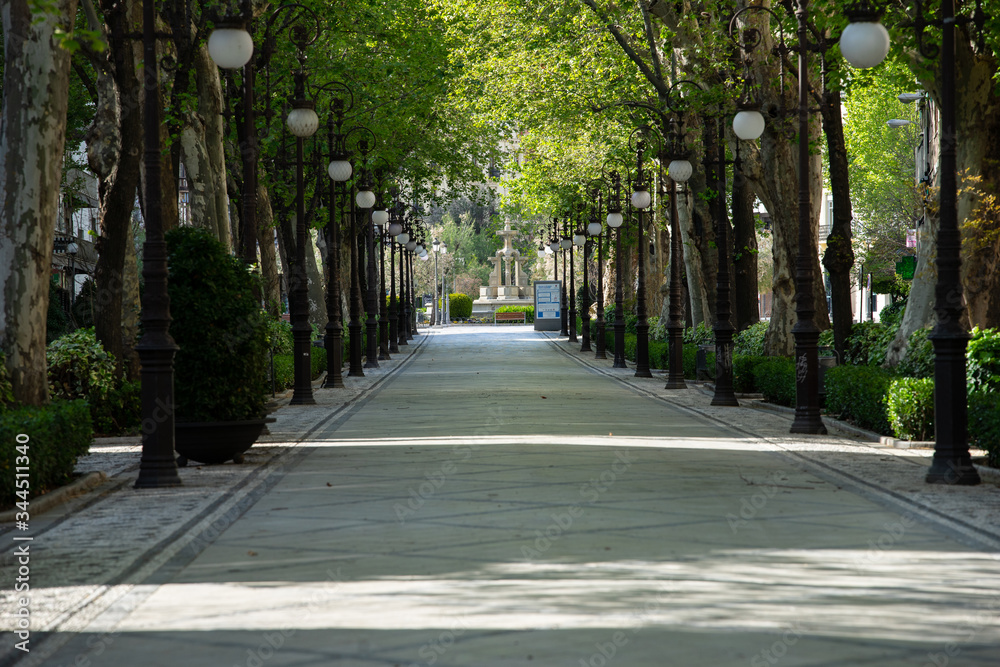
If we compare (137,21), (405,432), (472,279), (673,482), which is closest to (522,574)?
(673,482)

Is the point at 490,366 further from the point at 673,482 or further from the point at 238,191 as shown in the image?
the point at 673,482

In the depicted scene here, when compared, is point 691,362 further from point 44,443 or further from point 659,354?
point 44,443

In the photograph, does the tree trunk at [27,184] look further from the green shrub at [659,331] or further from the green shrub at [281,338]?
the green shrub at [659,331]

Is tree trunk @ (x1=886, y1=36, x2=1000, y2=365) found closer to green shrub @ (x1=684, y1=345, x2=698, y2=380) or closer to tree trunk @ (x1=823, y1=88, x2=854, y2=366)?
tree trunk @ (x1=823, y1=88, x2=854, y2=366)

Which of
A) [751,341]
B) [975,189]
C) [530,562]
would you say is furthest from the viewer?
[751,341]

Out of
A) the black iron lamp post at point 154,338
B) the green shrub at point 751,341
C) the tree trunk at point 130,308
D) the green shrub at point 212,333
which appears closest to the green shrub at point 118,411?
the tree trunk at point 130,308

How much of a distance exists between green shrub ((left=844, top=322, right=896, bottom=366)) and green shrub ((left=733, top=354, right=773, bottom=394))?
192 cm

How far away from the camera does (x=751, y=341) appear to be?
82.0 ft

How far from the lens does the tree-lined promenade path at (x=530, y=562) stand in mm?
5477

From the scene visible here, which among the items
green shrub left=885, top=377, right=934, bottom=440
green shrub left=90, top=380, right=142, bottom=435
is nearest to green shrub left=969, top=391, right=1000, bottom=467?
green shrub left=885, top=377, right=934, bottom=440

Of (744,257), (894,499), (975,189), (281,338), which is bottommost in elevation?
(894,499)

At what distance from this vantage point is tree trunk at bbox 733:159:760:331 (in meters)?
26.2

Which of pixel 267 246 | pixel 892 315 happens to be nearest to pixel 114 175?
pixel 267 246

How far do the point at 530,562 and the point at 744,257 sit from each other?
20481 mm
